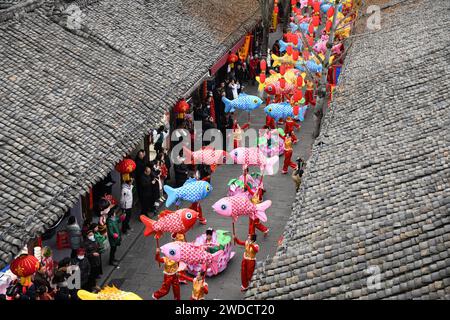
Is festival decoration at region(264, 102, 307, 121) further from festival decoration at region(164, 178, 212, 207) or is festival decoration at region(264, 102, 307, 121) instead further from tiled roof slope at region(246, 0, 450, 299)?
festival decoration at region(164, 178, 212, 207)

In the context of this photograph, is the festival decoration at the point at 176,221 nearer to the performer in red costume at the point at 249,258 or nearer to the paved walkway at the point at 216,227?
the performer in red costume at the point at 249,258

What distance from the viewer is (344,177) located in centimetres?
1227

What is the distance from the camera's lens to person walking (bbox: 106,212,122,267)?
14.2 metres

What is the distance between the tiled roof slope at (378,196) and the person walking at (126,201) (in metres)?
4.68

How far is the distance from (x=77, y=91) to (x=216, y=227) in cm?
484

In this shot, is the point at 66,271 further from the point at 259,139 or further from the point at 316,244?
the point at 259,139

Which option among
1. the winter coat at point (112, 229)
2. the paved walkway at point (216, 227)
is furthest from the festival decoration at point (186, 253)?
the winter coat at point (112, 229)

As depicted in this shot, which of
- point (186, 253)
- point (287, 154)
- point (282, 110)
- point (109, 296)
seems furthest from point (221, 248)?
point (282, 110)

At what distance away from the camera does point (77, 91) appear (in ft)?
50.0

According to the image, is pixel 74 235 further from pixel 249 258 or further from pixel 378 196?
pixel 378 196

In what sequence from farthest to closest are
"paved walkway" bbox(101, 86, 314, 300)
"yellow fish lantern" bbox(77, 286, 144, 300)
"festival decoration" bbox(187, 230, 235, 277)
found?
"festival decoration" bbox(187, 230, 235, 277) → "paved walkway" bbox(101, 86, 314, 300) → "yellow fish lantern" bbox(77, 286, 144, 300)

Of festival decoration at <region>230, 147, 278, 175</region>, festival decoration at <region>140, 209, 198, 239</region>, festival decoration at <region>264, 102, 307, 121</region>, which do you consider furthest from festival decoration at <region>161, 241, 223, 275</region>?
festival decoration at <region>264, 102, 307, 121</region>

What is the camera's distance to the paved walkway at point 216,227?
14.0 meters

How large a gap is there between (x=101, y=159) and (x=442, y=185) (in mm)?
6851
